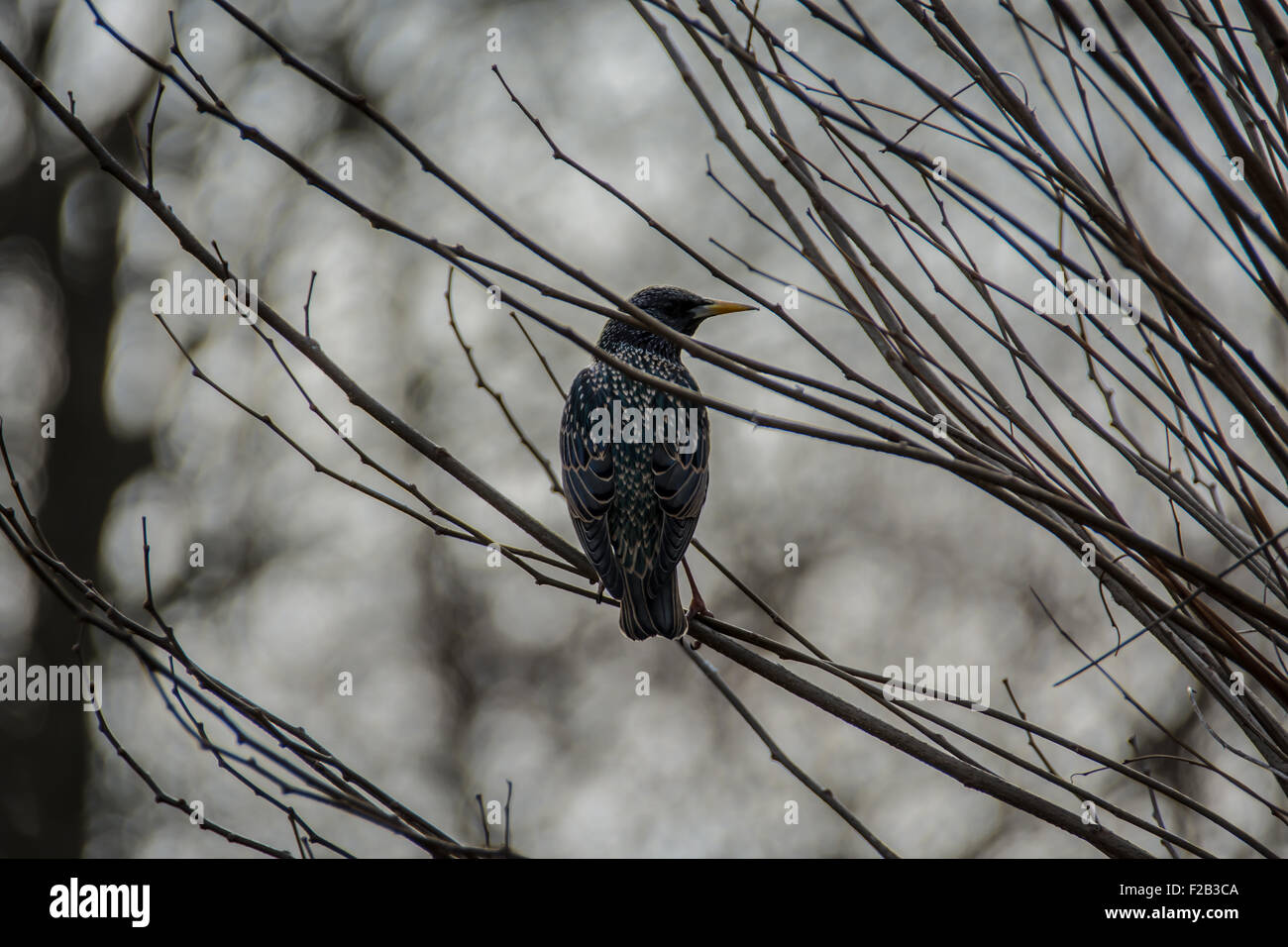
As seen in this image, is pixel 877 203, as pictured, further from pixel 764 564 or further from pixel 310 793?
pixel 764 564

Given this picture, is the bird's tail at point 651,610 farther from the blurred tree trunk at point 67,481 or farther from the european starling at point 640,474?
the blurred tree trunk at point 67,481

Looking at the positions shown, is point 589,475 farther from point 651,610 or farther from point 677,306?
point 677,306

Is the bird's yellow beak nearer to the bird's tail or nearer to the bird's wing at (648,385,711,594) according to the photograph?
the bird's wing at (648,385,711,594)

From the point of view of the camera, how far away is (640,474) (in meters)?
4.52

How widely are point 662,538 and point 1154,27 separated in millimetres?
2900

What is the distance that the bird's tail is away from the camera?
390 cm

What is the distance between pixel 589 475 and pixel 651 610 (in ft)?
2.51

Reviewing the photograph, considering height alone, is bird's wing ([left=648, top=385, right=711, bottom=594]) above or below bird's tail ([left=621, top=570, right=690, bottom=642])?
above

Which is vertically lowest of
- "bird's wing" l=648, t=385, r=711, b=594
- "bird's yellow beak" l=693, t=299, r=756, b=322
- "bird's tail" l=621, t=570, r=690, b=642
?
"bird's tail" l=621, t=570, r=690, b=642

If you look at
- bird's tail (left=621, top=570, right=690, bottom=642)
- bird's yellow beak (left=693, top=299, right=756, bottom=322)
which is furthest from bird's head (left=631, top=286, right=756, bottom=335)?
bird's tail (left=621, top=570, right=690, bottom=642)

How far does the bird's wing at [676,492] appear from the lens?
421cm

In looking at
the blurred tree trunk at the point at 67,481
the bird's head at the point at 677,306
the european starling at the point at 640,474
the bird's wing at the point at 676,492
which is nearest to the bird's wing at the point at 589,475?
the european starling at the point at 640,474

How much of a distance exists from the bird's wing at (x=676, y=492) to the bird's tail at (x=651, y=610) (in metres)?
0.04

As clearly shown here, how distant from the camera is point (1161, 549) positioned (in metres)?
1.63
